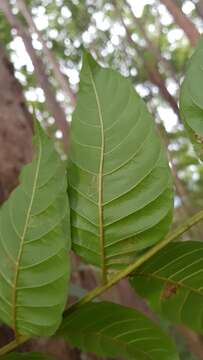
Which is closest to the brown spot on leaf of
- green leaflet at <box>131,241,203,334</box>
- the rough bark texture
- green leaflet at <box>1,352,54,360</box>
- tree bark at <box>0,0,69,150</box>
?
green leaflet at <box>131,241,203,334</box>

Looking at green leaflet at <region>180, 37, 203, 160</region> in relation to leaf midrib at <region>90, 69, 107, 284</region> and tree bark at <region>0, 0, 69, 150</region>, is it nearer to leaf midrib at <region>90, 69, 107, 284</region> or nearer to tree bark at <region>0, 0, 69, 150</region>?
leaf midrib at <region>90, 69, 107, 284</region>

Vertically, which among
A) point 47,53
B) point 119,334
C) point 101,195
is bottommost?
point 47,53

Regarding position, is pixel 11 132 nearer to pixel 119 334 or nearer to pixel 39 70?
pixel 39 70

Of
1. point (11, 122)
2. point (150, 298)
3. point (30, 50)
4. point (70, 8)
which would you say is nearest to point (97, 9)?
point (70, 8)

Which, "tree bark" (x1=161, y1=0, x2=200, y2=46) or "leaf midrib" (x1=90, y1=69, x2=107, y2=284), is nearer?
"leaf midrib" (x1=90, y1=69, x2=107, y2=284)

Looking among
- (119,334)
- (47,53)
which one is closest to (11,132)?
(47,53)

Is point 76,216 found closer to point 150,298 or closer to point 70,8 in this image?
point 150,298
